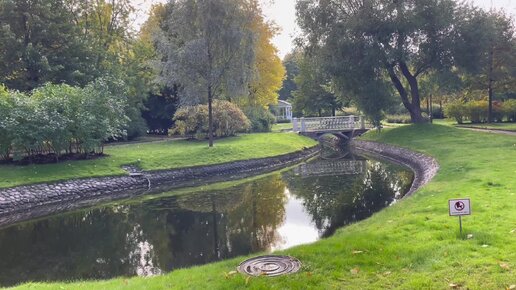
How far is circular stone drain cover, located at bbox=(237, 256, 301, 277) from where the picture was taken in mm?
6973

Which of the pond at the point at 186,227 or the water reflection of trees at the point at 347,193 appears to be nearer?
the pond at the point at 186,227

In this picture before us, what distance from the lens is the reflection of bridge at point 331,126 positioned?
3881 centimetres

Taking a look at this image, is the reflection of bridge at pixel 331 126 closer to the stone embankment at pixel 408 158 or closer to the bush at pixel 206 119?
the stone embankment at pixel 408 158

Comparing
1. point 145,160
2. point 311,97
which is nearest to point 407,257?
point 145,160

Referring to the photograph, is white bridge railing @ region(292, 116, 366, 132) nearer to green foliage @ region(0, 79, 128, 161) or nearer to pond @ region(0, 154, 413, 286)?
pond @ region(0, 154, 413, 286)

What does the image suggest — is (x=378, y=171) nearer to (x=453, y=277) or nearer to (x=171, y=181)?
(x=171, y=181)

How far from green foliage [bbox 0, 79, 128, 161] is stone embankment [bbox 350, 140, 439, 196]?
16.2 metres

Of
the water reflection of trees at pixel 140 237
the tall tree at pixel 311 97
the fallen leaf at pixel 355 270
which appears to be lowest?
the water reflection of trees at pixel 140 237

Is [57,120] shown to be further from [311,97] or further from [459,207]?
[311,97]

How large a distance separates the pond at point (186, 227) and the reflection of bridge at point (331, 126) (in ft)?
57.6

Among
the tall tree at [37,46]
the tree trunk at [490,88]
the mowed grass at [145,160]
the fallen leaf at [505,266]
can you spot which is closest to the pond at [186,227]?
the mowed grass at [145,160]

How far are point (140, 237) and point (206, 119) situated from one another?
22387mm

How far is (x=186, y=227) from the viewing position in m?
13.8

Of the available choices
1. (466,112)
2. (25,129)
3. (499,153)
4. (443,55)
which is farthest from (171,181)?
(466,112)
